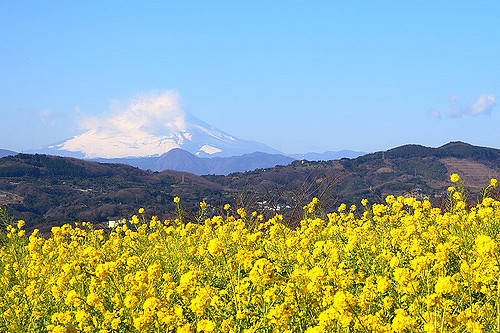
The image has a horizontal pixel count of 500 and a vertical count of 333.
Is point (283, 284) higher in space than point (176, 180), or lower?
higher

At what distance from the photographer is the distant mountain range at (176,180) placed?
298 feet

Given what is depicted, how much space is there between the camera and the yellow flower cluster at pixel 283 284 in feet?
15.0

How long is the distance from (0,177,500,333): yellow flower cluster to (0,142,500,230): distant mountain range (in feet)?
215

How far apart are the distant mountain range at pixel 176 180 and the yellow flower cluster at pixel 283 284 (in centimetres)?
6564

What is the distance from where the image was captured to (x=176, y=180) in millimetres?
138625

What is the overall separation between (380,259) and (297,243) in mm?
1474

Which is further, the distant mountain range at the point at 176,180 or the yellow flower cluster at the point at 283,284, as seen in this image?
the distant mountain range at the point at 176,180

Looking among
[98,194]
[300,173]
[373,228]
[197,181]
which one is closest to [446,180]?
[300,173]

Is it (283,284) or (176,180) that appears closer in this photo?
(283,284)

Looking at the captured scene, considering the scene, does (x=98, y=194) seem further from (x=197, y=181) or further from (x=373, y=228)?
(x=373, y=228)

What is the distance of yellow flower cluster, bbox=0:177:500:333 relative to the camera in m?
4.59

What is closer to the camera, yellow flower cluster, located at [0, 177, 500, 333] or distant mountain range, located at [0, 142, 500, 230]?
yellow flower cluster, located at [0, 177, 500, 333]

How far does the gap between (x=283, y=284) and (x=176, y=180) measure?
440ft

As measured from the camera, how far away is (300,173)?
135 m
